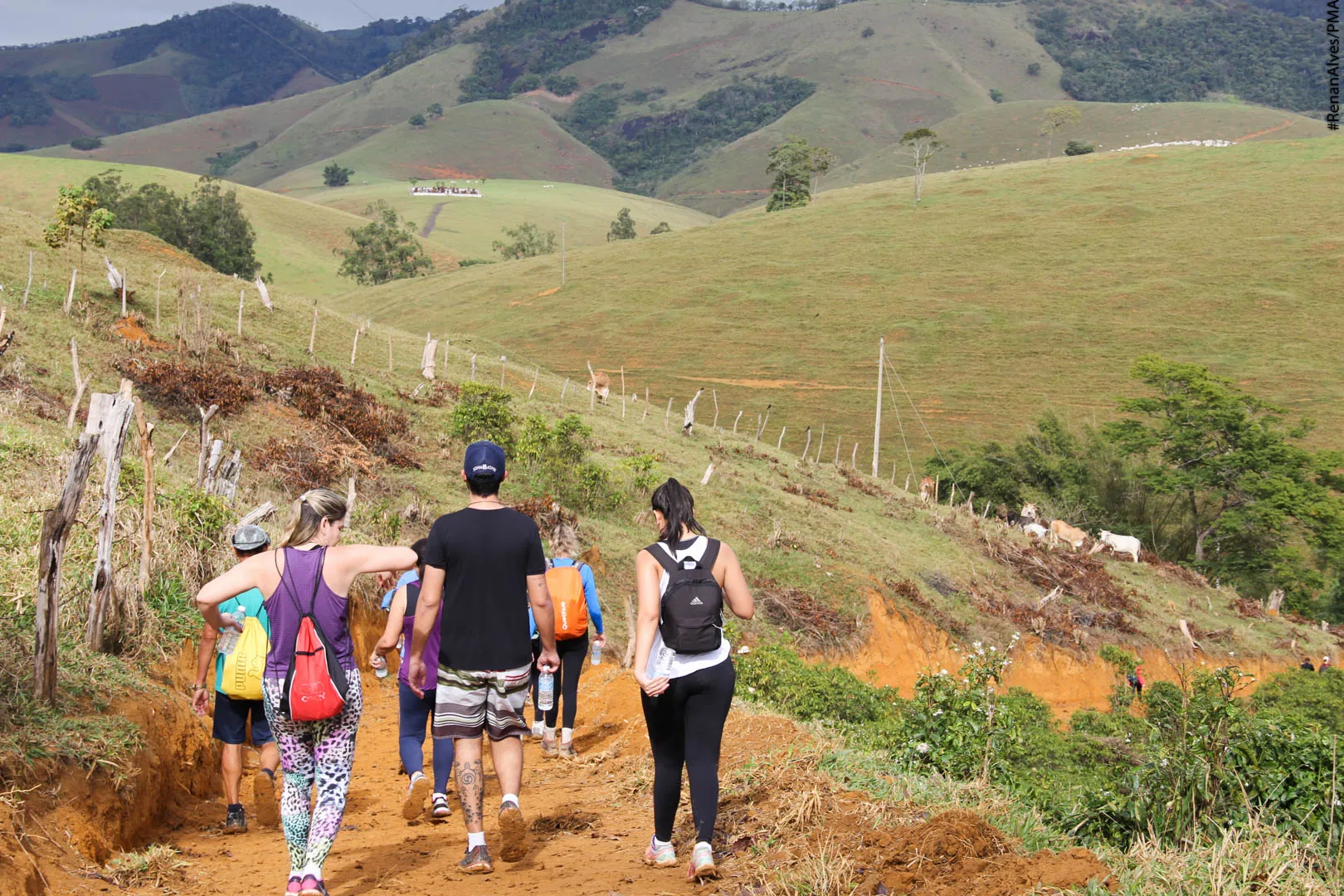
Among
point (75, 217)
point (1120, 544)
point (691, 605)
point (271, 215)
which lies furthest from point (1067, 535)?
point (271, 215)

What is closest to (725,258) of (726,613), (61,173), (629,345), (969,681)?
(629,345)

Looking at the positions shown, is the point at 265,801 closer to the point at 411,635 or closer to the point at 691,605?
the point at 411,635

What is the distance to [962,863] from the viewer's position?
497cm

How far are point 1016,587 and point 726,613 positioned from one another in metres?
13.1

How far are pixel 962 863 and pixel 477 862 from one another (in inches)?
97.0

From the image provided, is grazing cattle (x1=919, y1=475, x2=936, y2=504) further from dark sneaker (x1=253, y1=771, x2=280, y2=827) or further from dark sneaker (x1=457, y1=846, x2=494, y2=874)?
dark sneaker (x1=457, y1=846, x2=494, y2=874)

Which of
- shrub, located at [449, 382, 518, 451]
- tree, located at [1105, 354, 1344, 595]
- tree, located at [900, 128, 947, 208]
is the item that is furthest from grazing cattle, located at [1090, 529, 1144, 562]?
tree, located at [900, 128, 947, 208]

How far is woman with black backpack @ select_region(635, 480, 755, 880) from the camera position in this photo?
17.9 ft

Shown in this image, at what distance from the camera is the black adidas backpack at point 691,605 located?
5.42m

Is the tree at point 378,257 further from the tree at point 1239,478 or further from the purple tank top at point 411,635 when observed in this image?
the purple tank top at point 411,635

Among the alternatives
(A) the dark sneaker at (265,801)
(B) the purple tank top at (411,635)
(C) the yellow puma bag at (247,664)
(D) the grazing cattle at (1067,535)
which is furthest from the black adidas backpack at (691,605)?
(D) the grazing cattle at (1067,535)

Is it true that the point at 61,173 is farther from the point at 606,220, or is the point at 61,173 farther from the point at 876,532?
the point at 876,532

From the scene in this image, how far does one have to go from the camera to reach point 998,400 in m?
57.4

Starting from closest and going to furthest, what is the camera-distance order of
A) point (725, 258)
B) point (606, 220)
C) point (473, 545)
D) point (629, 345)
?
point (473, 545), point (629, 345), point (725, 258), point (606, 220)
